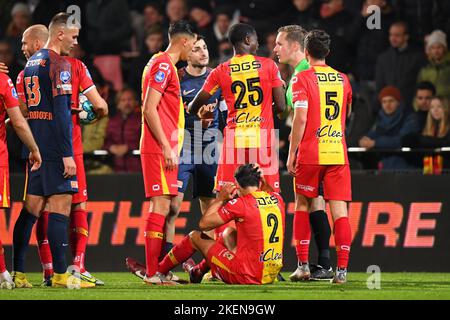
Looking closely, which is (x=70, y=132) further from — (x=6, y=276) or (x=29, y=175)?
(x=6, y=276)

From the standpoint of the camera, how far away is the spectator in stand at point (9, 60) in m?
16.1

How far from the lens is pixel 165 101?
10.6 metres

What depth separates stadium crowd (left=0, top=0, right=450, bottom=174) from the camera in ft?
48.1

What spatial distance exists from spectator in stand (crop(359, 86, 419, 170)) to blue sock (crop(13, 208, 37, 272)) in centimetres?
554

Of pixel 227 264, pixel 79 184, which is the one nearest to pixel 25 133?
pixel 79 184

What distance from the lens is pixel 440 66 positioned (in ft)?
50.4

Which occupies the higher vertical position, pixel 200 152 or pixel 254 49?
pixel 254 49

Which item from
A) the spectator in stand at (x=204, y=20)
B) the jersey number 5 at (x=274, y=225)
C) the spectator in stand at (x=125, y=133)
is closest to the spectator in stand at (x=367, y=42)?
Answer: the spectator in stand at (x=204, y=20)

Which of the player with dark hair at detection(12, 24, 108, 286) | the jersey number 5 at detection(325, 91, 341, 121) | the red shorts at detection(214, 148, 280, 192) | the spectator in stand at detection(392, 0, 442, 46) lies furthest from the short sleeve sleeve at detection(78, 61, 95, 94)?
the spectator in stand at detection(392, 0, 442, 46)

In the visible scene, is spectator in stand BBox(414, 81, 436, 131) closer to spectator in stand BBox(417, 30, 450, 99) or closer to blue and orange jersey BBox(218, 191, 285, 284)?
spectator in stand BBox(417, 30, 450, 99)

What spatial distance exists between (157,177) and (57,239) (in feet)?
3.50

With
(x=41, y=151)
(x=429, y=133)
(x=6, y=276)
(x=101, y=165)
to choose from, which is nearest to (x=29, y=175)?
(x=41, y=151)

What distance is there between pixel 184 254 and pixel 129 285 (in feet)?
2.34

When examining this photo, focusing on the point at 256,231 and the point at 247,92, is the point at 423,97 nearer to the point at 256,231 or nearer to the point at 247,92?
the point at 247,92
